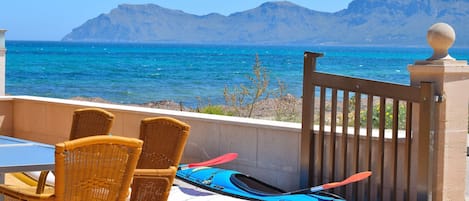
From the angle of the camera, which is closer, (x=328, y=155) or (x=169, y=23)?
(x=328, y=155)

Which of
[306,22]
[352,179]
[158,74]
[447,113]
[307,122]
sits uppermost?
[306,22]

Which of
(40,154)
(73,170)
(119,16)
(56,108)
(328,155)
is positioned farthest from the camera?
(119,16)

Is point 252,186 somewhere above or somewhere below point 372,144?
below

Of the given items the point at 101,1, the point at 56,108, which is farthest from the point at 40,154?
the point at 101,1

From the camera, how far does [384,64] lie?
169 ft

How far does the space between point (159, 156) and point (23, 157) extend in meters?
0.71

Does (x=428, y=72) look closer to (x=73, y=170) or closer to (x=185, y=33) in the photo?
(x=73, y=170)

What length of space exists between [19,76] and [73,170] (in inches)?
1600

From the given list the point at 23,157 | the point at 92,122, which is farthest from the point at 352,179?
the point at 23,157

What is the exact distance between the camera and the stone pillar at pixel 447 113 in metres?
5.16

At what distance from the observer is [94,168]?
3381 mm

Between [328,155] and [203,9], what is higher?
[203,9]

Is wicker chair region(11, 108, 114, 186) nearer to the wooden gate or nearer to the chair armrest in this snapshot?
the chair armrest

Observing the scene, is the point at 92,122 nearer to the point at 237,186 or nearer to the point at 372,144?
the point at 237,186
